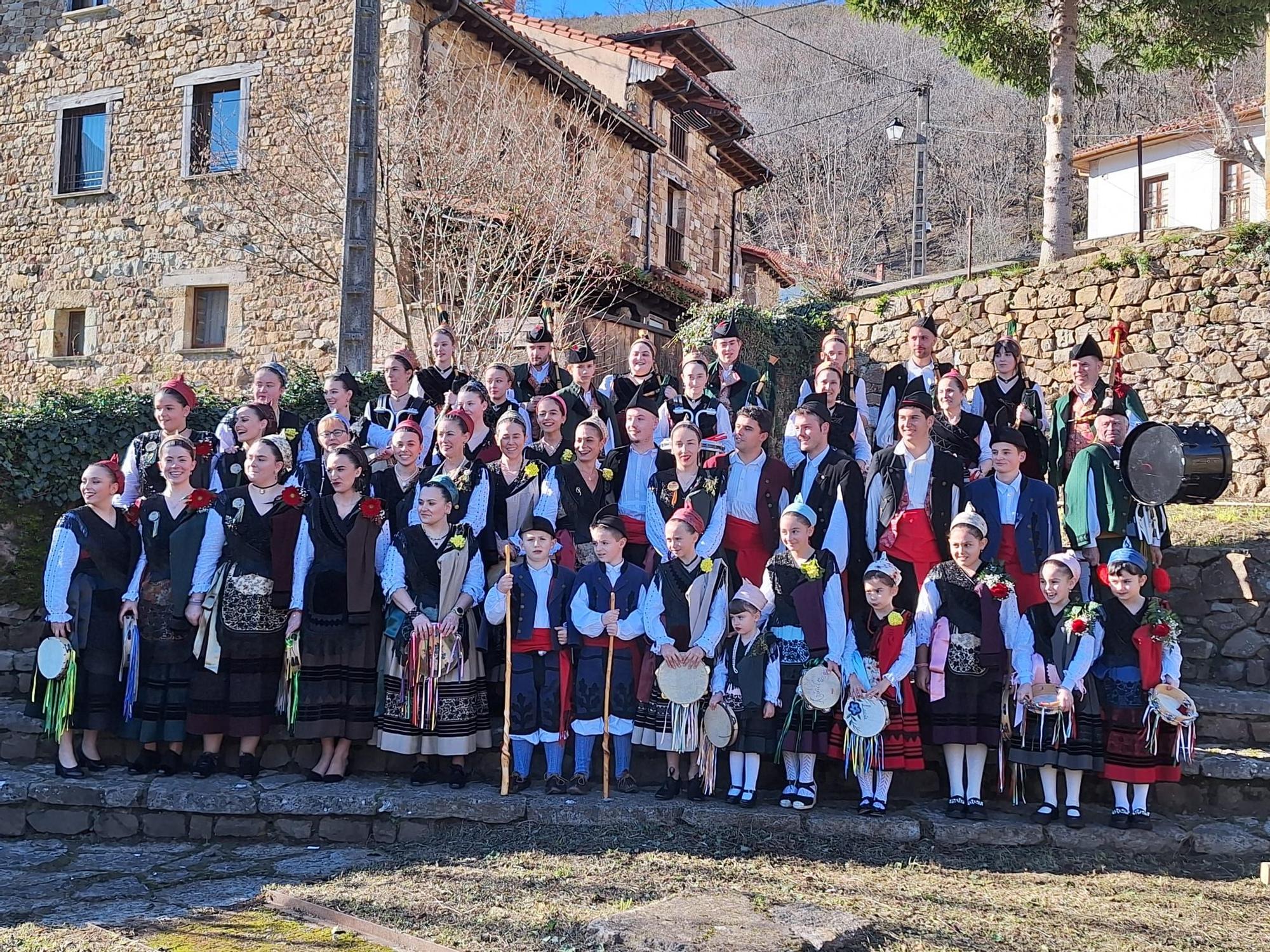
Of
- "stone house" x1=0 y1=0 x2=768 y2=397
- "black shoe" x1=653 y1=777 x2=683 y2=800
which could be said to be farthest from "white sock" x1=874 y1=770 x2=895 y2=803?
"stone house" x1=0 y1=0 x2=768 y2=397

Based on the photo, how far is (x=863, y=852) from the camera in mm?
4695

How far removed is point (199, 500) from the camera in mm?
5680

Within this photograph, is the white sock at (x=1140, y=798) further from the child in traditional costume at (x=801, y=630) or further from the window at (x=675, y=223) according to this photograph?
the window at (x=675, y=223)

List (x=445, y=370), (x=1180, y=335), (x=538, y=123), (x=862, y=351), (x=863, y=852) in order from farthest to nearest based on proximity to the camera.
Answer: (x=538, y=123) < (x=862, y=351) < (x=1180, y=335) < (x=445, y=370) < (x=863, y=852)

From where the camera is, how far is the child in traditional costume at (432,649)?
17.7 feet

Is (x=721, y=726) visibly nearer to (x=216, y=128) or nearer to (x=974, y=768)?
(x=974, y=768)

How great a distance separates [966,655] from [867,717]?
0.56 meters

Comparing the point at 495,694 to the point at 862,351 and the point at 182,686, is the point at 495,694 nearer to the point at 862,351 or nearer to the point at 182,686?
the point at 182,686

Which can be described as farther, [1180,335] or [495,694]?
[1180,335]

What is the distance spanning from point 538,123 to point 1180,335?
773cm

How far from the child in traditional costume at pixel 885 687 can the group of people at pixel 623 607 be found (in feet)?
0.05

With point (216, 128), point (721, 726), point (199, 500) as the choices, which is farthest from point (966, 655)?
point (216, 128)

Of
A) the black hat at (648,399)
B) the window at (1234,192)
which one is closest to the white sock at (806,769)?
the black hat at (648,399)

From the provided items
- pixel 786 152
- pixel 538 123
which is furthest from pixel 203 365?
pixel 786 152
